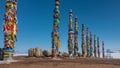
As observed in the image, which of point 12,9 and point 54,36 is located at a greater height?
point 12,9

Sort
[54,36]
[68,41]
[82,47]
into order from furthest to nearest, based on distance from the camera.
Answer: [82,47]
[68,41]
[54,36]

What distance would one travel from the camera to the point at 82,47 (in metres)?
58.8

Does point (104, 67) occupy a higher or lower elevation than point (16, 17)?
lower

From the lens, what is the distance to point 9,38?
18984 mm

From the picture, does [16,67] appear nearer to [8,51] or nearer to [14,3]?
[8,51]

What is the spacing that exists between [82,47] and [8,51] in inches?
1634

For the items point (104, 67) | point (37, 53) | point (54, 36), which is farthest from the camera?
point (37, 53)

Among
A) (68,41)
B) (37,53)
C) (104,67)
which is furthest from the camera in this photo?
(37,53)

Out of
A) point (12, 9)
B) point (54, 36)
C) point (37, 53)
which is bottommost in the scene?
point (37, 53)

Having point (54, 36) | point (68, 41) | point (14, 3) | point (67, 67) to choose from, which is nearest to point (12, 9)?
point (14, 3)

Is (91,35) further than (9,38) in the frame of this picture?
Yes

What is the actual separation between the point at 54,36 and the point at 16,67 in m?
16.5

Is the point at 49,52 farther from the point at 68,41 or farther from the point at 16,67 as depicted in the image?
the point at 16,67

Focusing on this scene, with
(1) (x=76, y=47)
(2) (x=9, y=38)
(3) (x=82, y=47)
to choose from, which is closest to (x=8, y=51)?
(2) (x=9, y=38)
